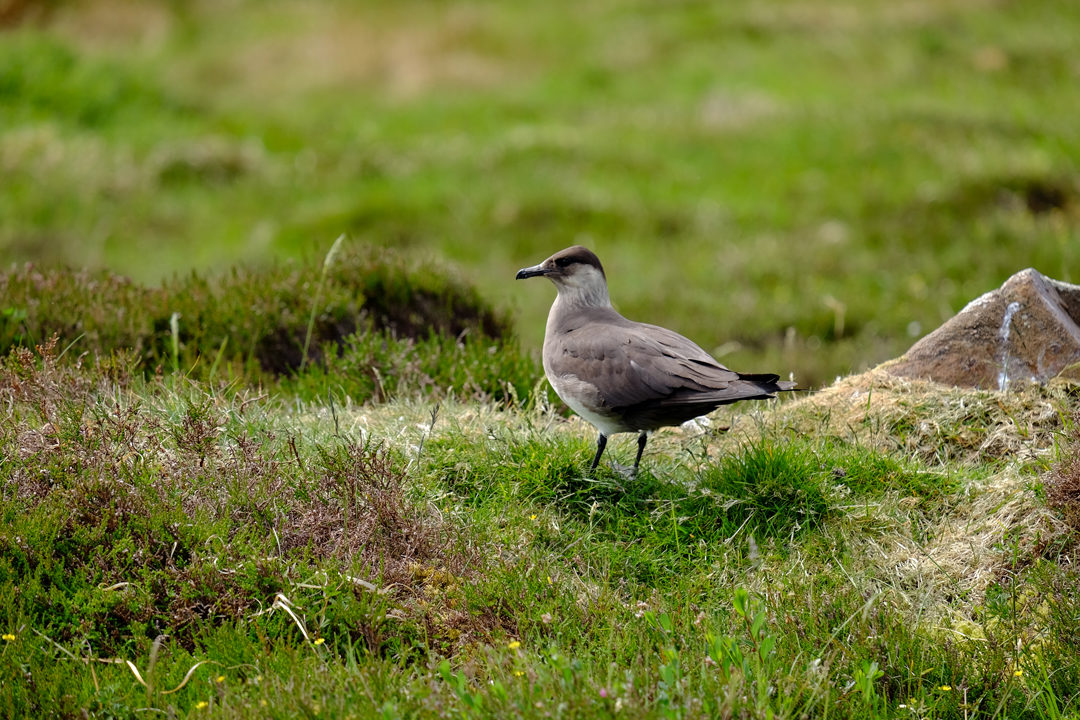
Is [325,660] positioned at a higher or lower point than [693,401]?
lower

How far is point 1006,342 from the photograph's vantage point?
20.0 ft

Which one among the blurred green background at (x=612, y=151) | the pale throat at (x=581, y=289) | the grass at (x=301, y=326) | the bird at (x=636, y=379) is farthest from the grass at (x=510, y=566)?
the blurred green background at (x=612, y=151)

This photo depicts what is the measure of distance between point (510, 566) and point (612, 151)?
13395mm

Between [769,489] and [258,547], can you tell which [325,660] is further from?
[769,489]

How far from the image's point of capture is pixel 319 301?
→ 7770 mm

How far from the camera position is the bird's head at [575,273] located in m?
6.02

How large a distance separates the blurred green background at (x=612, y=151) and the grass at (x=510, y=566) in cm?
365

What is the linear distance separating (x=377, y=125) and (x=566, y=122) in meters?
3.57

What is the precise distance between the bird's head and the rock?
6.02 feet

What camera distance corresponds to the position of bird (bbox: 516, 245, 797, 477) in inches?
201

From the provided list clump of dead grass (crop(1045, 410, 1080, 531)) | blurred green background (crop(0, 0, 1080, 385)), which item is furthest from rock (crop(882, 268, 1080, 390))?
blurred green background (crop(0, 0, 1080, 385))

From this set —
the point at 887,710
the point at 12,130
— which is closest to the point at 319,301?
the point at 887,710

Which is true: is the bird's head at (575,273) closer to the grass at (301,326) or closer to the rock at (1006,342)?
the grass at (301,326)

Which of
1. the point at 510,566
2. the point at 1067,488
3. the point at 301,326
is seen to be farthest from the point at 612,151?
the point at 510,566
